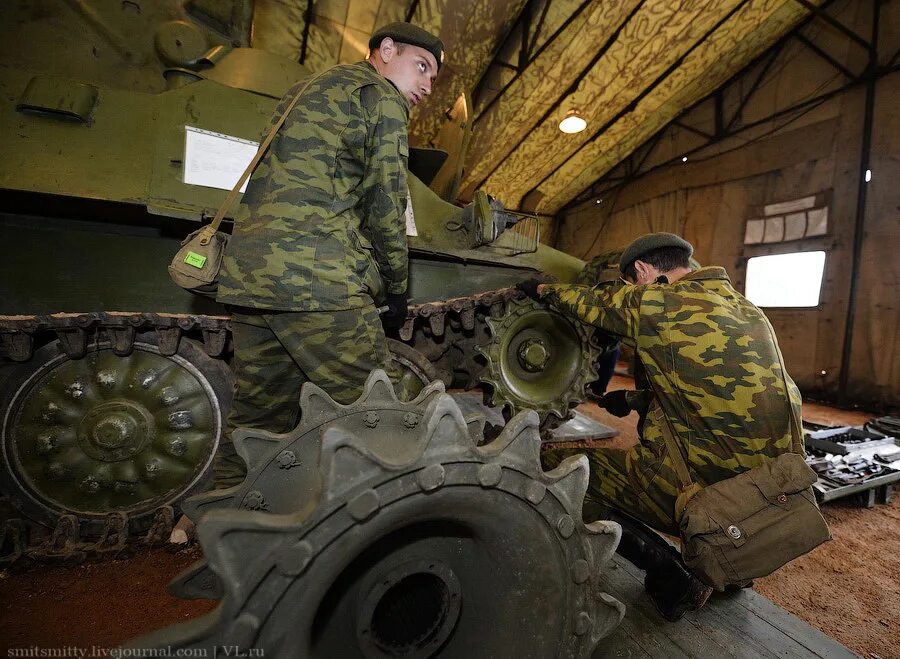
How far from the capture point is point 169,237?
2.64 meters

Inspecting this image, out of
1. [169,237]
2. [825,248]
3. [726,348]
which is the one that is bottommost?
[726,348]

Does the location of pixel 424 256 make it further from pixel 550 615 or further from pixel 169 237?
pixel 550 615

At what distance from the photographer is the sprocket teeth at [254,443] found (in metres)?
1.44

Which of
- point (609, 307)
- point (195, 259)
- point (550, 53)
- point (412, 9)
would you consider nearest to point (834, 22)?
point (550, 53)

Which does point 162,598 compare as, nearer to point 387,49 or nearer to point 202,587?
point 202,587

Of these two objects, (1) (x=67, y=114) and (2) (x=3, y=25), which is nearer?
(1) (x=67, y=114)

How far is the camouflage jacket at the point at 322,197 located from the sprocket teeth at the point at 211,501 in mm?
714

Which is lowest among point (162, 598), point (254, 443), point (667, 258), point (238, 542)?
point (162, 598)

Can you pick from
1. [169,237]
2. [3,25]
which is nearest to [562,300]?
[169,237]

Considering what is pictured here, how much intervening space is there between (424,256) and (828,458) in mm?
3675

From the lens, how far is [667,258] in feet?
7.95

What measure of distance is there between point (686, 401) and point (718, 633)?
93cm

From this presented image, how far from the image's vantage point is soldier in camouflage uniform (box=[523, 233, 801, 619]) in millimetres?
1798

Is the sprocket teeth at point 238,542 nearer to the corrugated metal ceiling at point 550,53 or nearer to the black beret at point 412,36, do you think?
the black beret at point 412,36
